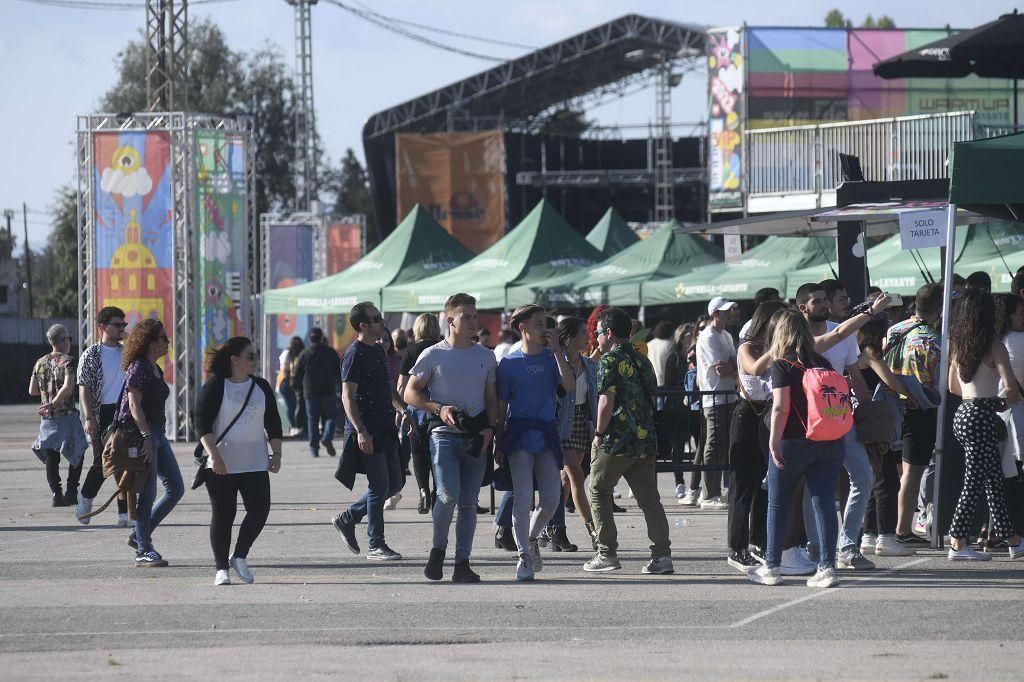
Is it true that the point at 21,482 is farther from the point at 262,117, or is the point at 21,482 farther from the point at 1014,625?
the point at 262,117

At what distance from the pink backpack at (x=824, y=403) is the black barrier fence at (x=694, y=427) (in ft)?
10.7

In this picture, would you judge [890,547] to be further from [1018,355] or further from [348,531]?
[348,531]

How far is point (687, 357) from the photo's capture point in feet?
54.3

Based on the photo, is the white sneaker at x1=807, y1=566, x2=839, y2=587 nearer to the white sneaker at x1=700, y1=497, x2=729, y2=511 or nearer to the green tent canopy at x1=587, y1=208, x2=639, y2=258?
the white sneaker at x1=700, y1=497, x2=729, y2=511

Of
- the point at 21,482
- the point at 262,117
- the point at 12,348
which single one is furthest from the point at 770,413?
the point at 262,117

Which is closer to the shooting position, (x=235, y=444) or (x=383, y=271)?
(x=235, y=444)

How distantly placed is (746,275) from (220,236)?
8.70 m

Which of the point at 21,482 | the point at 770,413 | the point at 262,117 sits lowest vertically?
the point at 21,482

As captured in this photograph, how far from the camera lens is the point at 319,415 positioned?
2388cm

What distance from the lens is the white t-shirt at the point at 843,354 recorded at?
10492mm

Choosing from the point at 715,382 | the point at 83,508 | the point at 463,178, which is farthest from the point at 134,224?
the point at 463,178

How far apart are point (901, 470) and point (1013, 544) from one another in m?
Result: 1.15

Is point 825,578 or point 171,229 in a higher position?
point 171,229

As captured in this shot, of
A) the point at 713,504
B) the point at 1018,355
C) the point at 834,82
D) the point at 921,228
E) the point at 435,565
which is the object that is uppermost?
the point at 834,82
